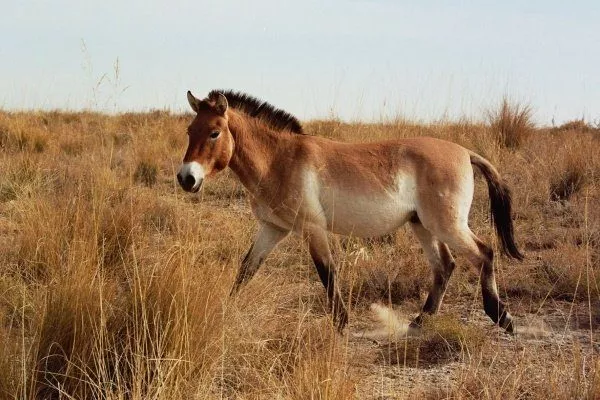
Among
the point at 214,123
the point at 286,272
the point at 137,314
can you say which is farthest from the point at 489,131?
the point at 137,314

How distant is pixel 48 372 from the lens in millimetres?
2842

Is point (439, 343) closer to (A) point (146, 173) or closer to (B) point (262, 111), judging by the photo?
(B) point (262, 111)

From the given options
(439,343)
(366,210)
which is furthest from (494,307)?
(366,210)

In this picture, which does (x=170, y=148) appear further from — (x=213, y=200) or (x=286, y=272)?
(x=286, y=272)

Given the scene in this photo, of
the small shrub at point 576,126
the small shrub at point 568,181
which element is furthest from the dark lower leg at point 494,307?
the small shrub at point 576,126

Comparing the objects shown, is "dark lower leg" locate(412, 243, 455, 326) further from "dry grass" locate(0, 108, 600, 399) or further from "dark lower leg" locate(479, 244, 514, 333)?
"dark lower leg" locate(479, 244, 514, 333)

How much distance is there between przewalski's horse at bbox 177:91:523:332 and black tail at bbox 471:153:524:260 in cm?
3

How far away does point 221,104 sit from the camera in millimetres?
4953

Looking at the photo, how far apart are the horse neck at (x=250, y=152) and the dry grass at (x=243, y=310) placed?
578 mm

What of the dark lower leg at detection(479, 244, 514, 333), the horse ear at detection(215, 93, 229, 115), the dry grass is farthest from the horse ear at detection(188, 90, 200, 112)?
the dark lower leg at detection(479, 244, 514, 333)

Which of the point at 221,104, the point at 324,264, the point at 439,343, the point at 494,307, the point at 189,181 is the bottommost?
the point at 439,343

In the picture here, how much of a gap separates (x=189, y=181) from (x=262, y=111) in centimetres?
107

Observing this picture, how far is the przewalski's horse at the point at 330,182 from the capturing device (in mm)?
4879

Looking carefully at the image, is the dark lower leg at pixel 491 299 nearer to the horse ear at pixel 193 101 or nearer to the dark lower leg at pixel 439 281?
the dark lower leg at pixel 439 281
